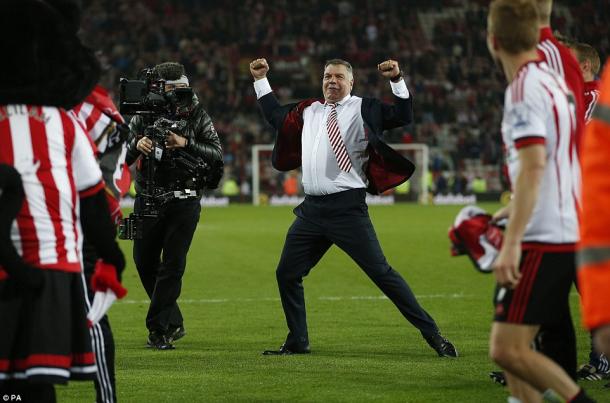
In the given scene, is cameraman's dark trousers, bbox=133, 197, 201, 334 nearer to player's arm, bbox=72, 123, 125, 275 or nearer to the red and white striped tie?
the red and white striped tie

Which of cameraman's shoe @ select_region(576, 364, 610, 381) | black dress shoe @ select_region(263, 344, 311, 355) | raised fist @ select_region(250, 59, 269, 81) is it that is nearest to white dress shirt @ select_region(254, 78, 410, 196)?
raised fist @ select_region(250, 59, 269, 81)

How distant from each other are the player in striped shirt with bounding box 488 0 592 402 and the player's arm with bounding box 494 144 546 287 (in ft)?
0.21

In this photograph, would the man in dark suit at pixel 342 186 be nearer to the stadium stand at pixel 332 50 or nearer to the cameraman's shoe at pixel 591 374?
the cameraman's shoe at pixel 591 374

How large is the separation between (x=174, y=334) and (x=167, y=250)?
707 millimetres

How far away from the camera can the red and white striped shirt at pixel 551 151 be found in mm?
4809

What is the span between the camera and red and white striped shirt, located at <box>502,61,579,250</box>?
4.81 metres

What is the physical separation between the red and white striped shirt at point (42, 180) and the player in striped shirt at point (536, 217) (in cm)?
184

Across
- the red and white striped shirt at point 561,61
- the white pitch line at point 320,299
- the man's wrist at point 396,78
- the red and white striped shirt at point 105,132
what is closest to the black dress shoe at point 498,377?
the man's wrist at point 396,78

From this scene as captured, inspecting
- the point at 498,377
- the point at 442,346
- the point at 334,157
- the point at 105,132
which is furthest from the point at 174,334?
the point at 105,132

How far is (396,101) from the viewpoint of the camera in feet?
27.9

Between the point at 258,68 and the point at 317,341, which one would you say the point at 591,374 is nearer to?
the point at 317,341

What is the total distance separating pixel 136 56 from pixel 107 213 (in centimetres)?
3887

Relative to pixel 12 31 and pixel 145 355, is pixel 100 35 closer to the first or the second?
Result: pixel 145 355

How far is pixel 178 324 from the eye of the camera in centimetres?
934
